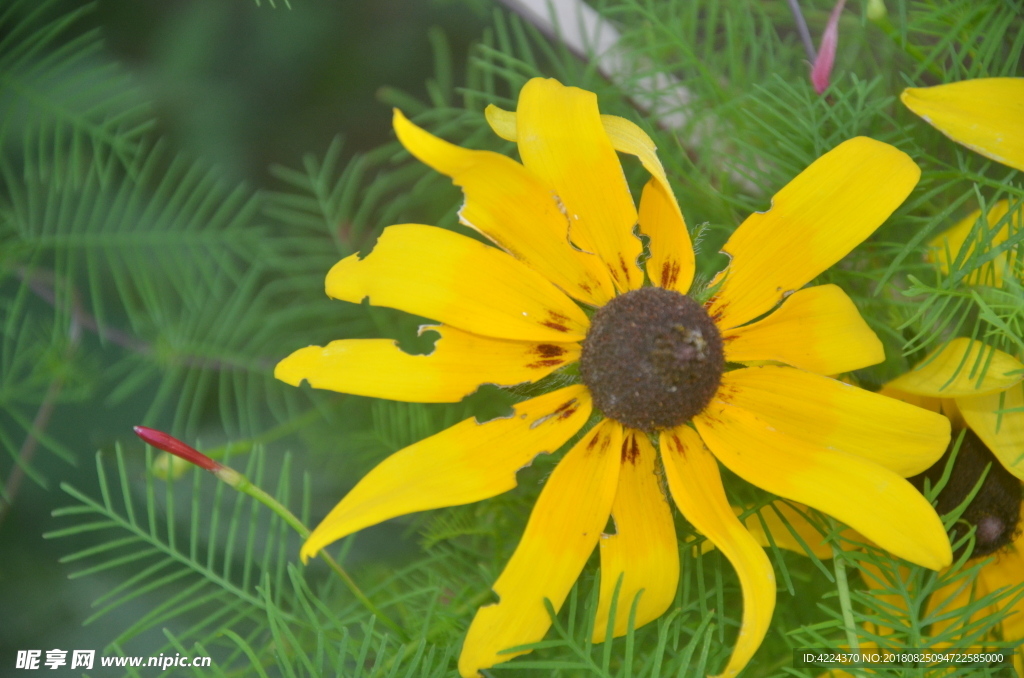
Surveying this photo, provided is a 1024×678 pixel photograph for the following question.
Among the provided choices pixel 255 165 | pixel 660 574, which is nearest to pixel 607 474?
pixel 660 574

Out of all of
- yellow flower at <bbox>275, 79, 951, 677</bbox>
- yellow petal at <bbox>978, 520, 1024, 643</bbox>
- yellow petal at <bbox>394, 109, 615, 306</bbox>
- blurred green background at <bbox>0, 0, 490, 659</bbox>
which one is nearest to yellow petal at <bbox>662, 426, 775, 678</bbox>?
yellow flower at <bbox>275, 79, 951, 677</bbox>

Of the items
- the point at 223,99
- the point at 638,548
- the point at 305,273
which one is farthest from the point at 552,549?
the point at 223,99

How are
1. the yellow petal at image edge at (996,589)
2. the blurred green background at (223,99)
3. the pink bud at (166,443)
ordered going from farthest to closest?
the blurred green background at (223,99) → the yellow petal at image edge at (996,589) → the pink bud at (166,443)

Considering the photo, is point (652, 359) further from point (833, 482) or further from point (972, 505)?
point (972, 505)

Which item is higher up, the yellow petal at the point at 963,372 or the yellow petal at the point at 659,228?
the yellow petal at the point at 659,228

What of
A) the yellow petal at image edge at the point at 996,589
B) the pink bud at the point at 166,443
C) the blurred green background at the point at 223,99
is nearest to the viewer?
the pink bud at the point at 166,443

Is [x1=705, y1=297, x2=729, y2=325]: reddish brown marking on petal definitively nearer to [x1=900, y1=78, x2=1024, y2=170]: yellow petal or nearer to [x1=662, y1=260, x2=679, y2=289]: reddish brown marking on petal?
[x1=662, y1=260, x2=679, y2=289]: reddish brown marking on petal

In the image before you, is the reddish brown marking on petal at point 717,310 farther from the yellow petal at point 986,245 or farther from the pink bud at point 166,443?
the pink bud at point 166,443

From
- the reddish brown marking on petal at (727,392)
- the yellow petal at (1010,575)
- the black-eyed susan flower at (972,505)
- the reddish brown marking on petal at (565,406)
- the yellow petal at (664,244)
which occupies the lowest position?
the yellow petal at (1010,575)

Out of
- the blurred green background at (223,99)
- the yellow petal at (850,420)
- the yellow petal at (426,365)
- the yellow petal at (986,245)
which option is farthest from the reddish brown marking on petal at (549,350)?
the blurred green background at (223,99)
